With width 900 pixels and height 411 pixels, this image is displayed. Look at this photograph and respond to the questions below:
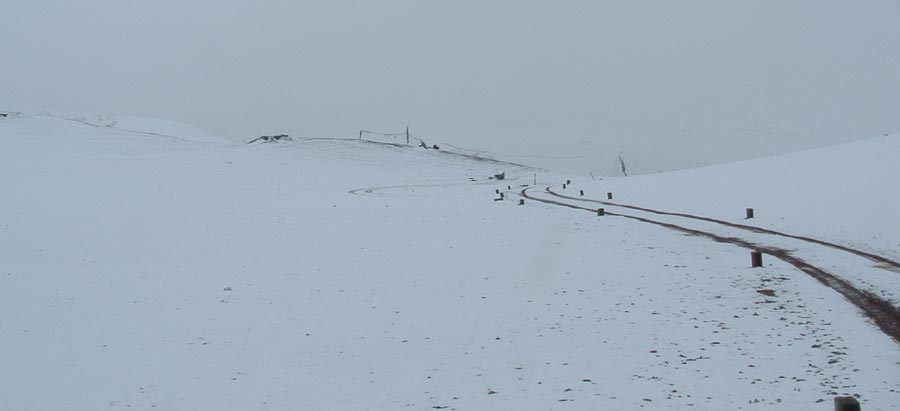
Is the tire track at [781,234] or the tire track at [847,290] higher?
the tire track at [781,234]

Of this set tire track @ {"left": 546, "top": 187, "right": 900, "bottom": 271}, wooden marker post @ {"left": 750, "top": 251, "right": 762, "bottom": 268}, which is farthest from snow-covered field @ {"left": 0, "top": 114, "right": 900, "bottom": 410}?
tire track @ {"left": 546, "top": 187, "right": 900, "bottom": 271}

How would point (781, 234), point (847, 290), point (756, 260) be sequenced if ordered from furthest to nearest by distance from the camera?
1. point (781, 234)
2. point (756, 260)
3. point (847, 290)

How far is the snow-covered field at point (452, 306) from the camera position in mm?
9930

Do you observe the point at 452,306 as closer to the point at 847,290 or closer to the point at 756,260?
the point at 756,260

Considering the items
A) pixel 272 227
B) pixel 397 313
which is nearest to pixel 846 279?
pixel 397 313

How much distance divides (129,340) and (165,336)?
2.10 feet

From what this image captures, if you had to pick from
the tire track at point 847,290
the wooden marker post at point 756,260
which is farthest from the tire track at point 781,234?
the wooden marker post at point 756,260

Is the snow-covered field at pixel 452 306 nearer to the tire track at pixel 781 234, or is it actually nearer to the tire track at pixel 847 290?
the tire track at pixel 847 290

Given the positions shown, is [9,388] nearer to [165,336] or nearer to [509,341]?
[165,336]

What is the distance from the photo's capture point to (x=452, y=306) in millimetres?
15430

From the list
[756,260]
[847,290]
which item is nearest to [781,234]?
[756,260]

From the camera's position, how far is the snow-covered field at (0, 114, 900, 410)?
993cm

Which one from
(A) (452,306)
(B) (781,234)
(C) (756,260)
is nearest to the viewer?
(A) (452,306)

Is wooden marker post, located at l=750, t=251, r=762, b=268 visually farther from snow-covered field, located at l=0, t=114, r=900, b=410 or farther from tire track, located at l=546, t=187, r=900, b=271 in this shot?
tire track, located at l=546, t=187, r=900, b=271
